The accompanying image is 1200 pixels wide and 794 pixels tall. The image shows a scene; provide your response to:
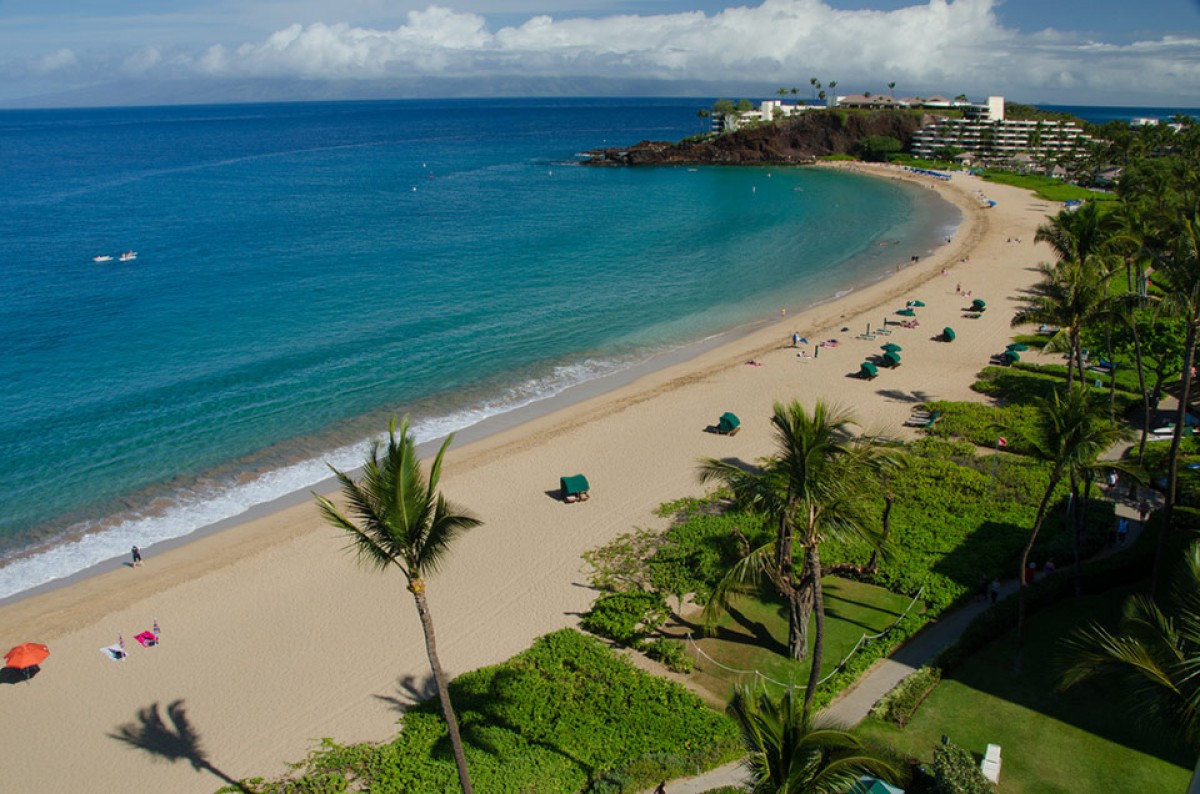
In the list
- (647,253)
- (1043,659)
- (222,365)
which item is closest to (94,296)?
(222,365)

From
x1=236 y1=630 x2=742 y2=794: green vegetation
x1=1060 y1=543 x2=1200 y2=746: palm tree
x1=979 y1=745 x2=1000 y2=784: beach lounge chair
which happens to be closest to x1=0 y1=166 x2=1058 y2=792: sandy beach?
x1=236 y1=630 x2=742 y2=794: green vegetation

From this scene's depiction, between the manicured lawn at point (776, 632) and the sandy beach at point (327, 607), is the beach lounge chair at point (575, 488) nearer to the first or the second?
the sandy beach at point (327, 607)

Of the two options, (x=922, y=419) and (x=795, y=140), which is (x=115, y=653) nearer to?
(x=922, y=419)

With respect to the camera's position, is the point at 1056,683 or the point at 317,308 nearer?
the point at 1056,683

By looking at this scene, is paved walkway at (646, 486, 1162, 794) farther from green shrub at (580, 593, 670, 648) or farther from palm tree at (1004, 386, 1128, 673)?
green shrub at (580, 593, 670, 648)

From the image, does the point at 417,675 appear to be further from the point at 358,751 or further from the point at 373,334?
the point at 373,334

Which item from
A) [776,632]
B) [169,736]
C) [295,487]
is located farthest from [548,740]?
[295,487]
